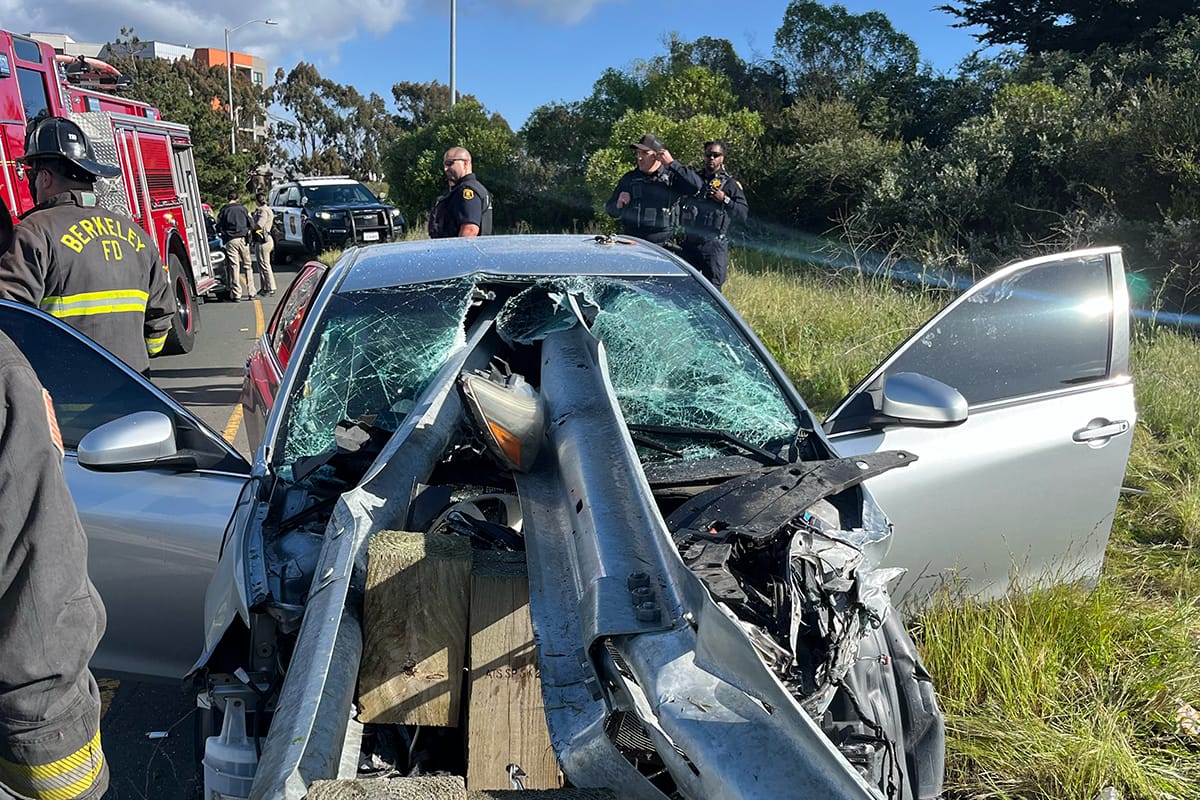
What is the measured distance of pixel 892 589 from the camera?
306 cm

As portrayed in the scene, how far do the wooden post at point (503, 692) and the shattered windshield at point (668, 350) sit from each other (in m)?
1.14

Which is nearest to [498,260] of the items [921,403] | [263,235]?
[921,403]

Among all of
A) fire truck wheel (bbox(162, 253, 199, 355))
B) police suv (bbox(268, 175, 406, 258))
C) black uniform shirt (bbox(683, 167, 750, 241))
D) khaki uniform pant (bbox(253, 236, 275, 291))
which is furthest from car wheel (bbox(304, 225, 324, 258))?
black uniform shirt (bbox(683, 167, 750, 241))

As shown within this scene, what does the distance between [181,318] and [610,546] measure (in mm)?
8721

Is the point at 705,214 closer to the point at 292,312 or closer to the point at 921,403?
the point at 292,312

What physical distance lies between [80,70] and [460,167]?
7.02 meters

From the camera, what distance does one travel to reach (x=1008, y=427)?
10.4 feet

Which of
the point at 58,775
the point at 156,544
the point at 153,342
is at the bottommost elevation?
the point at 156,544

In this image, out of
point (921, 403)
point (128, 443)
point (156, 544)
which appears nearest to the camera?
point (128, 443)

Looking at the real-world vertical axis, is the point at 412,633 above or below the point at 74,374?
below

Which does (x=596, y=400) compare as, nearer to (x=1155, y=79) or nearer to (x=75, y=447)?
(x=75, y=447)

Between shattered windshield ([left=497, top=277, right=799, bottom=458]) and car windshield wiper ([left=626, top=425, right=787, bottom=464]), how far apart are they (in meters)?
0.04

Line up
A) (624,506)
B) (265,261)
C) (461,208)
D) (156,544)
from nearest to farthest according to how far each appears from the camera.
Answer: (624,506) → (156,544) → (461,208) → (265,261)

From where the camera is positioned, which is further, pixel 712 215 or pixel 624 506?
pixel 712 215
